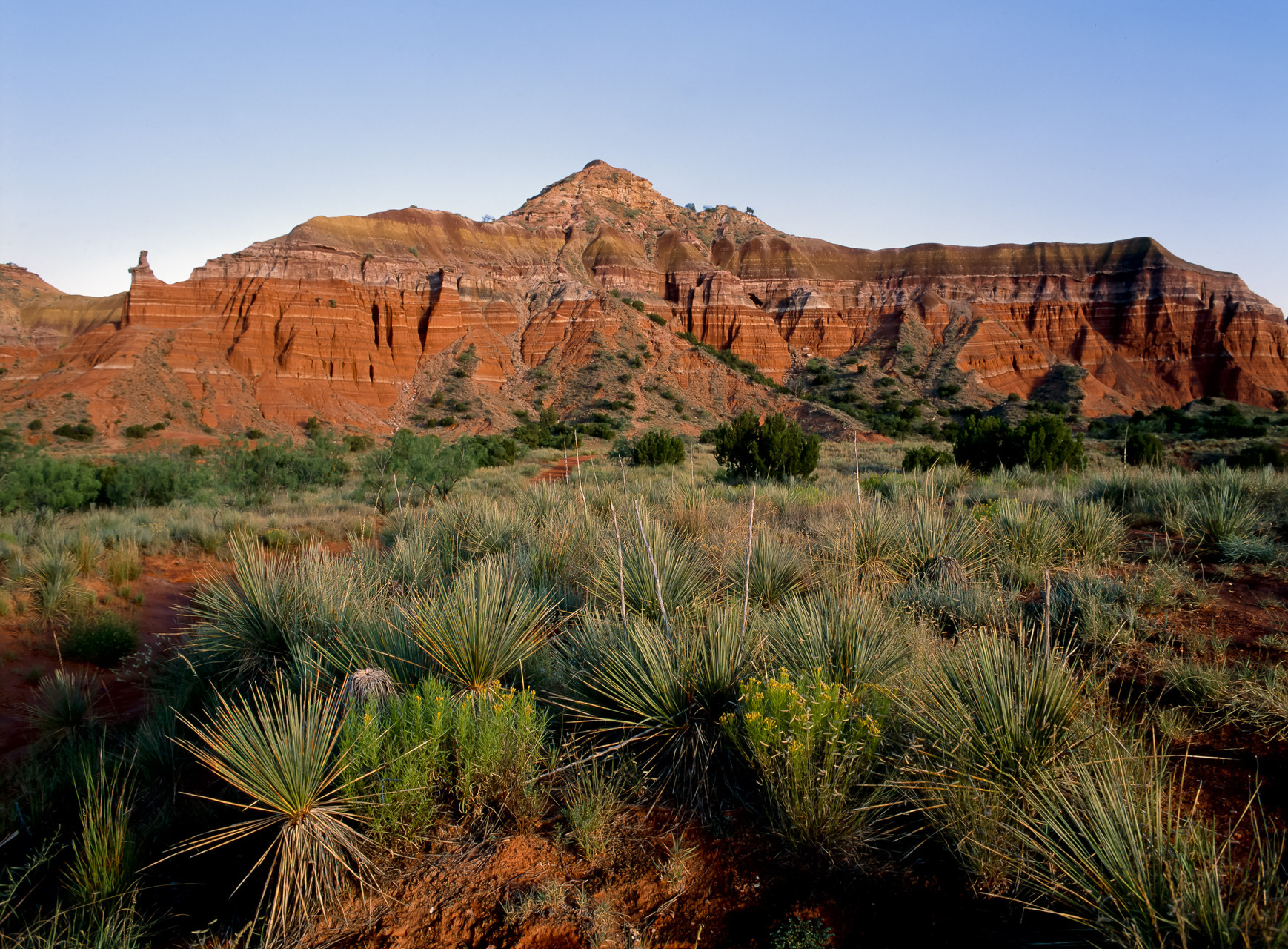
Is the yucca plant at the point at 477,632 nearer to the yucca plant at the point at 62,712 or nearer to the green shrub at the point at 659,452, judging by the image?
the yucca plant at the point at 62,712

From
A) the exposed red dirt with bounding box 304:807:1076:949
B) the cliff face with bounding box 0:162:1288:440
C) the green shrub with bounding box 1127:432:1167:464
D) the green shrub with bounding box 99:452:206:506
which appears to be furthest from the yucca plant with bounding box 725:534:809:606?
the cliff face with bounding box 0:162:1288:440

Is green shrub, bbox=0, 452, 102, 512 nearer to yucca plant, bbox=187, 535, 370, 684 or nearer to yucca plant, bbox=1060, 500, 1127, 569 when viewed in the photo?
A: yucca plant, bbox=187, 535, 370, 684

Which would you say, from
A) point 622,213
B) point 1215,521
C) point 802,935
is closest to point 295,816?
point 802,935

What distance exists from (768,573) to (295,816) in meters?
3.86

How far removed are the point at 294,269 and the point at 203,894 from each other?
61598mm

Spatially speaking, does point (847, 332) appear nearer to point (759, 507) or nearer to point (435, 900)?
point (759, 507)

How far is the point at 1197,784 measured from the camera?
3.25m

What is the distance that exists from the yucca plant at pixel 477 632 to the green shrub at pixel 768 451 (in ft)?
38.0

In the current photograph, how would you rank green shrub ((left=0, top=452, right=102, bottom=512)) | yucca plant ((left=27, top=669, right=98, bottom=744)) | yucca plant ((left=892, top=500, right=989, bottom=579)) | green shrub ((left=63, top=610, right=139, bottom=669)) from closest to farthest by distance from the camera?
yucca plant ((left=27, top=669, right=98, bottom=744)), yucca plant ((left=892, top=500, right=989, bottom=579)), green shrub ((left=63, top=610, right=139, bottom=669)), green shrub ((left=0, top=452, right=102, bottom=512))

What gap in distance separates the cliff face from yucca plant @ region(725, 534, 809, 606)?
4512 cm

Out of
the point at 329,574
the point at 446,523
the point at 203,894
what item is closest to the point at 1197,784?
the point at 203,894

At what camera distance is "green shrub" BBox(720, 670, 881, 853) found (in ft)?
9.99

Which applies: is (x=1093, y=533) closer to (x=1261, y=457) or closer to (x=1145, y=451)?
(x=1145, y=451)

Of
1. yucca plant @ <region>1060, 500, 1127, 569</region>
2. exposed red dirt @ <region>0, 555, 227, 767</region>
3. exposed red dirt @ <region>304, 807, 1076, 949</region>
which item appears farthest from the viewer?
yucca plant @ <region>1060, 500, 1127, 569</region>
